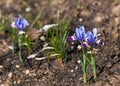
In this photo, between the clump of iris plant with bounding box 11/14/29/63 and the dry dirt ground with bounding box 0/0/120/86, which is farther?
the clump of iris plant with bounding box 11/14/29/63

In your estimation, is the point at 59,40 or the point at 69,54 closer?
the point at 59,40

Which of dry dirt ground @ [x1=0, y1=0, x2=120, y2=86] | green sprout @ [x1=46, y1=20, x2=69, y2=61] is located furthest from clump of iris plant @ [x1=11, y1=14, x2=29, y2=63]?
green sprout @ [x1=46, y1=20, x2=69, y2=61]

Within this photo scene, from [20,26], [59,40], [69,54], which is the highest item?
[20,26]

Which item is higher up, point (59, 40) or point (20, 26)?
point (20, 26)

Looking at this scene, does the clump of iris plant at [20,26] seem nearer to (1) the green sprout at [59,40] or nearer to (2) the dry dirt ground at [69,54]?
(2) the dry dirt ground at [69,54]

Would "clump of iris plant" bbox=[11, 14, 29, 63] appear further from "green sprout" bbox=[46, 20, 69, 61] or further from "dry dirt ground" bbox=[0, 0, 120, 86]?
"green sprout" bbox=[46, 20, 69, 61]

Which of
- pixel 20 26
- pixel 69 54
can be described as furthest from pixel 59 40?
pixel 20 26

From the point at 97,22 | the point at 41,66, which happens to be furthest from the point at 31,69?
the point at 97,22

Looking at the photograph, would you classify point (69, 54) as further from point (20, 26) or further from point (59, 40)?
point (20, 26)

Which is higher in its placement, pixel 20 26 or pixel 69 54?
pixel 20 26

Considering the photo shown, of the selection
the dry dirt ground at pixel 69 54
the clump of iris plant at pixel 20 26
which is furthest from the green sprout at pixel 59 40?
the clump of iris plant at pixel 20 26
